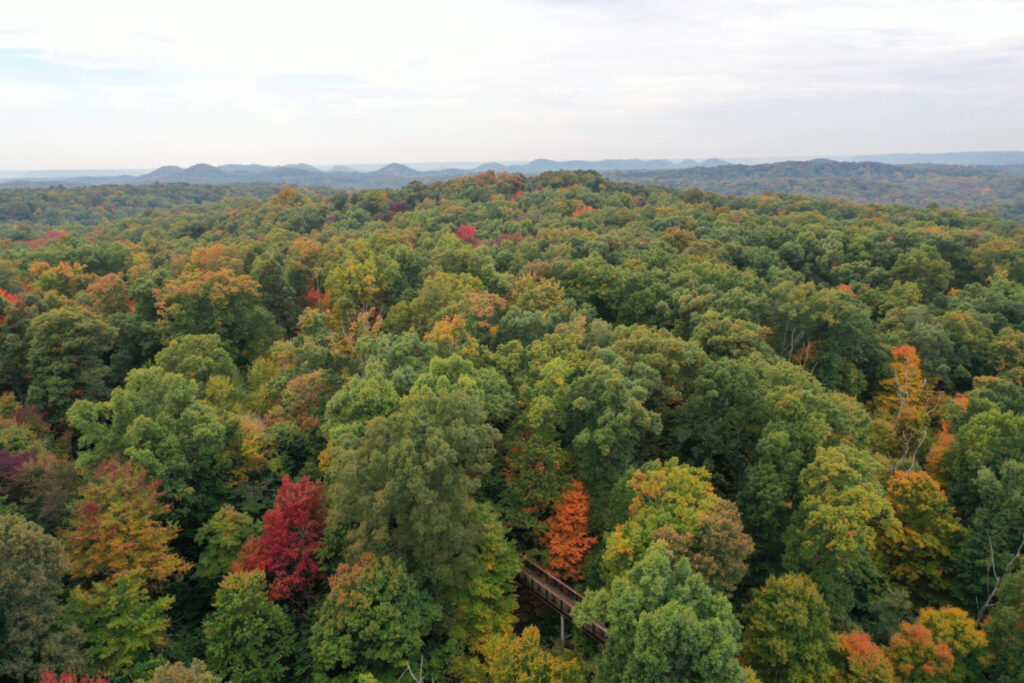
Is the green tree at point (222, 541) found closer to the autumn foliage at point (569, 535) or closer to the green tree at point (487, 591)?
the green tree at point (487, 591)

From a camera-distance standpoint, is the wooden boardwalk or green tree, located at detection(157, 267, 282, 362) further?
green tree, located at detection(157, 267, 282, 362)

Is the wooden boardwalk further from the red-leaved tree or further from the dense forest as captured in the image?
the red-leaved tree

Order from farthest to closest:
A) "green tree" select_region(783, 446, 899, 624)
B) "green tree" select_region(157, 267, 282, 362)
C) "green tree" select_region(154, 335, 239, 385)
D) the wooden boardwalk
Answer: "green tree" select_region(157, 267, 282, 362) < "green tree" select_region(154, 335, 239, 385) < the wooden boardwalk < "green tree" select_region(783, 446, 899, 624)

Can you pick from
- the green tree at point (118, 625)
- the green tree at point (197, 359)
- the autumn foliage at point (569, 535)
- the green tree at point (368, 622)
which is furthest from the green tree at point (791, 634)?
the green tree at point (197, 359)

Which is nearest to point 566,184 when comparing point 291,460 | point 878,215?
point 878,215

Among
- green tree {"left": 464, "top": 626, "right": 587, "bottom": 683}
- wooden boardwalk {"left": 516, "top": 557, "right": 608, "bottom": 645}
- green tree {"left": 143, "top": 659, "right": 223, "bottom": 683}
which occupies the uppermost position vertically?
green tree {"left": 143, "top": 659, "right": 223, "bottom": 683}

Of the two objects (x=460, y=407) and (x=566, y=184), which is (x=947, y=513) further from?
(x=566, y=184)

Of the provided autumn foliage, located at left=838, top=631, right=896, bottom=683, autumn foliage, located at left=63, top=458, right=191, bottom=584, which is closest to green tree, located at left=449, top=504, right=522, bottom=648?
autumn foliage, located at left=63, top=458, right=191, bottom=584
